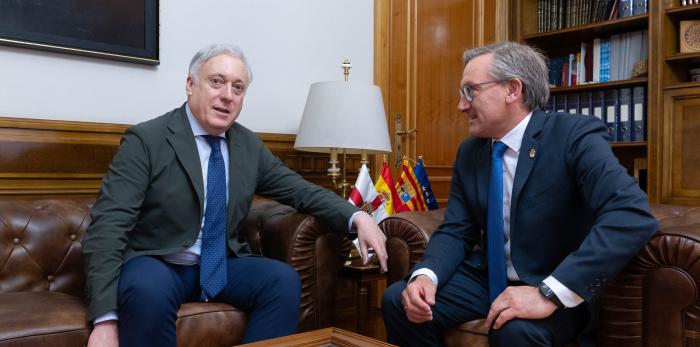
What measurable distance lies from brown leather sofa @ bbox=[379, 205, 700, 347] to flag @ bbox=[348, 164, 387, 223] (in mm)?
1051

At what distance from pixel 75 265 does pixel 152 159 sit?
0.55 metres

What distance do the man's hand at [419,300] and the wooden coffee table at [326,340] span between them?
0.32 meters

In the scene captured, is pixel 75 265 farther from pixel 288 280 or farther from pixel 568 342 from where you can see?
pixel 568 342

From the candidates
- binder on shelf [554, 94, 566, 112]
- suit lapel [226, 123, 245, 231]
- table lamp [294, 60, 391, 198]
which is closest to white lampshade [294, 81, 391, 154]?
table lamp [294, 60, 391, 198]

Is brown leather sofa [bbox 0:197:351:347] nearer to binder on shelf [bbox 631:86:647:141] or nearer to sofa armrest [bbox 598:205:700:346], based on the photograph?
sofa armrest [bbox 598:205:700:346]

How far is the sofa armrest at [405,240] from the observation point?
6.18 feet

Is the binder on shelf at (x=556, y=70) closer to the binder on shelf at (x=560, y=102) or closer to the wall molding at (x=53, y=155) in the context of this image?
the binder on shelf at (x=560, y=102)

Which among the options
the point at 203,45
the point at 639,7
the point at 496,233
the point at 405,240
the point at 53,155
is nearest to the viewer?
the point at 496,233

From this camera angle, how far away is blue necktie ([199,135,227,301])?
70.4 inches

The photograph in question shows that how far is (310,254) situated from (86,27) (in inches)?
51.4

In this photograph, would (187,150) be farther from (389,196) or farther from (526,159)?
(389,196)

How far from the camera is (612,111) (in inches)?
148

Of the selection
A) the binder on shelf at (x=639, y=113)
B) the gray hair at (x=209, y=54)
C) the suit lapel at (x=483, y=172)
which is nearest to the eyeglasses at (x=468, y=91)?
the suit lapel at (x=483, y=172)

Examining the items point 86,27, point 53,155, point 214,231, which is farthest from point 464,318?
point 86,27
